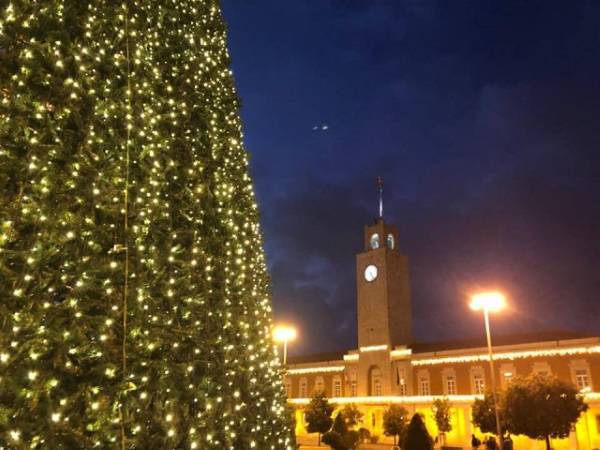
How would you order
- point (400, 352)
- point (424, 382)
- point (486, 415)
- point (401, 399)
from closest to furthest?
1. point (486, 415)
2. point (401, 399)
3. point (424, 382)
4. point (400, 352)

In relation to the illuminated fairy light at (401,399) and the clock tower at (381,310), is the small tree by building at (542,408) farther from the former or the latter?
the clock tower at (381,310)

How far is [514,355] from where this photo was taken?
142 feet

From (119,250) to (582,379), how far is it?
42.8 m

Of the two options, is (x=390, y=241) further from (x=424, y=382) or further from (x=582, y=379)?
(x=582, y=379)

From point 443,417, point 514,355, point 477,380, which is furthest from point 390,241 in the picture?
point 443,417

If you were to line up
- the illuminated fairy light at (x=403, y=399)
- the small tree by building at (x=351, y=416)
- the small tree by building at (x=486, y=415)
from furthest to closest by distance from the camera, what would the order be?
the small tree by building at (x=351, y=416) < the illuminated fairy light at (x=403, y=399) < the small tree by building at (x=486, y=415)

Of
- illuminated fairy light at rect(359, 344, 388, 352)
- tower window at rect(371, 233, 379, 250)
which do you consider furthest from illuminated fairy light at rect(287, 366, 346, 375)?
tower window at rect(371, 233, 379, 250)

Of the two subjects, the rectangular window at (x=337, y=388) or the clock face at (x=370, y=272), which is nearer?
the rectangular window at (x=337, y=388)

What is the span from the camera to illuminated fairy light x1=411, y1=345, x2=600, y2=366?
39.5m

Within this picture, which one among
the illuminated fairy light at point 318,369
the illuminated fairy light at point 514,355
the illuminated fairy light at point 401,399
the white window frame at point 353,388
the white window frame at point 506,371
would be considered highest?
the illuminated fairy light at point 514,355

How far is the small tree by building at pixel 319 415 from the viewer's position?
40.0 metres

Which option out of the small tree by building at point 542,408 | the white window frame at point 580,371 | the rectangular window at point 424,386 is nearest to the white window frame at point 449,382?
the rectangular window at point 424,386

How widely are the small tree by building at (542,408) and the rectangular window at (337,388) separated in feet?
96.6

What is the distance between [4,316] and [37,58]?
8.26ft
